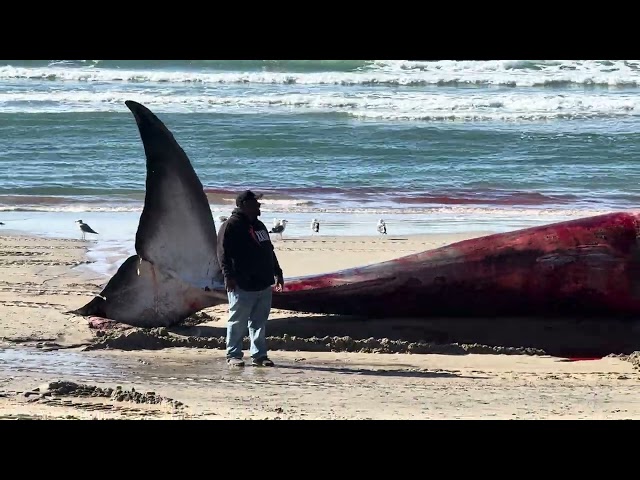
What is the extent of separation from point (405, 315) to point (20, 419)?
3700mm

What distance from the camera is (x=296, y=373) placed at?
8359 mm

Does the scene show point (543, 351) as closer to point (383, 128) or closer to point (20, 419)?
point (20, 419)

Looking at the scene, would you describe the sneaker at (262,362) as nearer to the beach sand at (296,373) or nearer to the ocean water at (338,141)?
the beach sand at (296,373)

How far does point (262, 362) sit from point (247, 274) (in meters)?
0.71

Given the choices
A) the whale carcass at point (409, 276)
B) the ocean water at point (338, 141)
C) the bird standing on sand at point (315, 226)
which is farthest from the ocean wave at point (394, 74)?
the whale carcass at point (409, 276)

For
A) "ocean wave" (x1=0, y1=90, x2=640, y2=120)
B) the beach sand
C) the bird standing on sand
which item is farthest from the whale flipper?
"ocean wave" (x1=0, y1=90, x2=640, y2=120)

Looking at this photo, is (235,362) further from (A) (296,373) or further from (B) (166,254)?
(B) (166,254)

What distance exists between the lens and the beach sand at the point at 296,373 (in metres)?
7.44

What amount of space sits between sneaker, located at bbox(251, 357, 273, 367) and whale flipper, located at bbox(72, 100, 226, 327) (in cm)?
94

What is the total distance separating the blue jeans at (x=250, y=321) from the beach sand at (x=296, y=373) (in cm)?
19

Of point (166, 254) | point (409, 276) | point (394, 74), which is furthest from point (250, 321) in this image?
point (394, 74)

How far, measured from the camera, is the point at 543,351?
9062 millimetres

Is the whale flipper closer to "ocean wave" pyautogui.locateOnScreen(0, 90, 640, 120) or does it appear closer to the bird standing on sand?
the bird standing on sand

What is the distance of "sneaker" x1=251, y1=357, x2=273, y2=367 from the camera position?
855 cm
